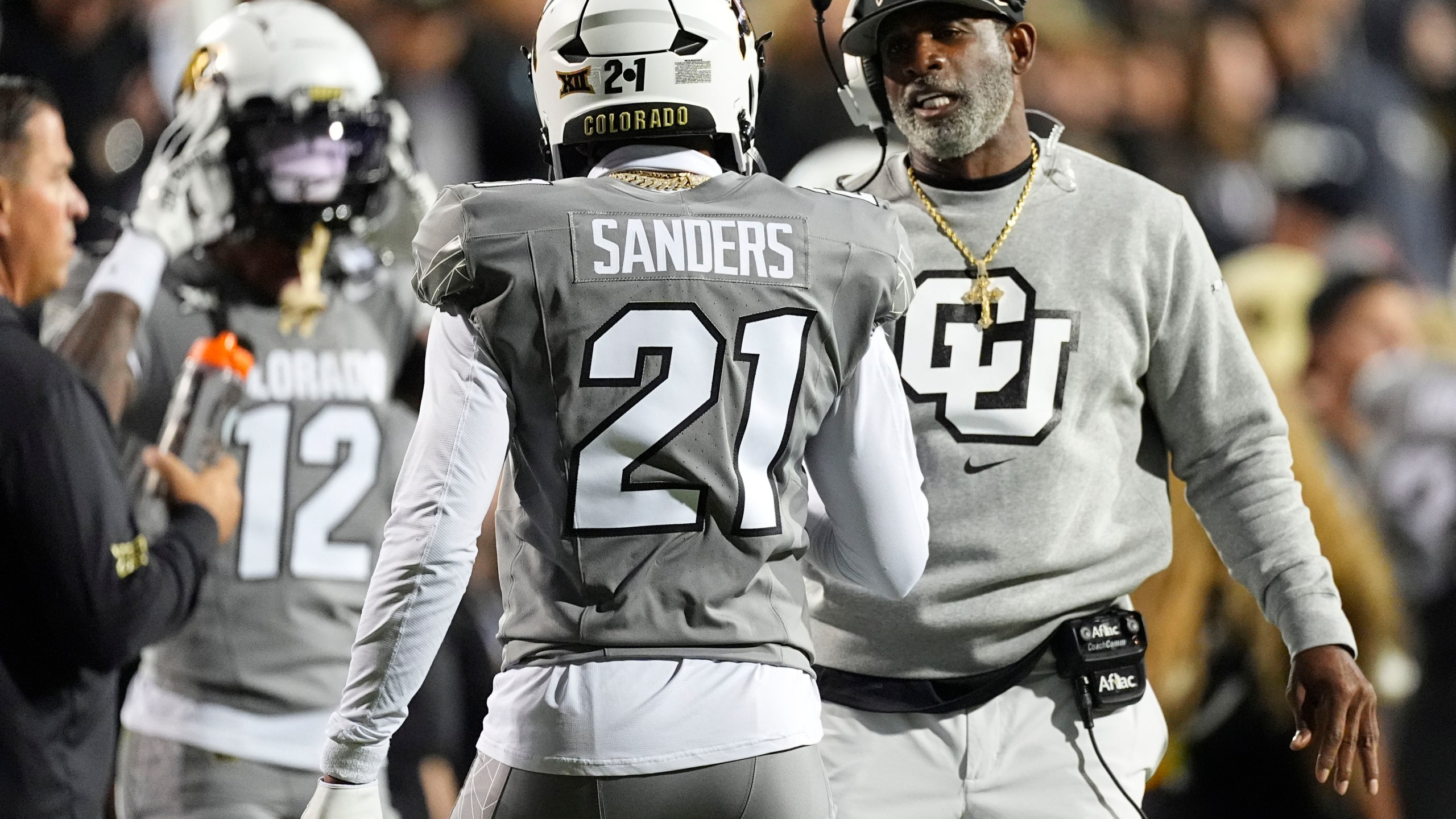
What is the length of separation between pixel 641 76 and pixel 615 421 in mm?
363

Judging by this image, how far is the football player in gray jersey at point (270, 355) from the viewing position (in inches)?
107

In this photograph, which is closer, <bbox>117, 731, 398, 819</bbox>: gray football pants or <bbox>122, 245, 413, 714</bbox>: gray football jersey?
<bbox>117, 731, 398, 819</bbox>: gray football pants

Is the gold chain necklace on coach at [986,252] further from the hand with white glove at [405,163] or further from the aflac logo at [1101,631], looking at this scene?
the hand with white glove at [405,163]

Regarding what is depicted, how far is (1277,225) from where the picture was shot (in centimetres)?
410

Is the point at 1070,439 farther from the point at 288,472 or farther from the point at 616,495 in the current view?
the point at 288,472

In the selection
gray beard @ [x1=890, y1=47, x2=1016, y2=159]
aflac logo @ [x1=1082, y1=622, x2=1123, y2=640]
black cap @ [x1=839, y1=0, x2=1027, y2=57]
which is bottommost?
aflac logo @ [x1=1082, y1=622, x2=1123, y2=640]

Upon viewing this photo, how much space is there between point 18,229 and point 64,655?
0.68 meters

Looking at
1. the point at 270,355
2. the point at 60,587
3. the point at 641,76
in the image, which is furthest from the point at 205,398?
the point at 641,76

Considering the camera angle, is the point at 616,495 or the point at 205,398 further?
the point at 205,398

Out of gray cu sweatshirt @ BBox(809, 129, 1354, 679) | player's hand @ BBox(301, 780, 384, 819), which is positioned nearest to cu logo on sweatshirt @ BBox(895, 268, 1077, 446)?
gray cu sweatshirt @ BBox(809, 129, 1354, 679)

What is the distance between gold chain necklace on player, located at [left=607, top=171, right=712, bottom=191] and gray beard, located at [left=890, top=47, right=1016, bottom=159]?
642 millimetres

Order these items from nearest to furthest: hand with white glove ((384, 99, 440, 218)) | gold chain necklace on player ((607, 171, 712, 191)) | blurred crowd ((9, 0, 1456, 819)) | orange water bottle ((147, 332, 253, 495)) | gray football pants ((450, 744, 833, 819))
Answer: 1. gray football pants ((450, 744, 833, 819))
2. gold chain necklace on player ((607, 171, 712, 191))
3. orange water bottle ((147, 332, 253, 495))
4. hand with white glove ((384, 99, 440, 218))
5. blurred crowd ((9, 0, 1456, 819))

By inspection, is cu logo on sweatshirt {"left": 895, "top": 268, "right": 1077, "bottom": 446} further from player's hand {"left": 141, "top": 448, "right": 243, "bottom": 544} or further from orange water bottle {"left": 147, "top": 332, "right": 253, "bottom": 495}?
orange water bottle {"left": 147, "top": 332, "right": 253, "bottom": 495}

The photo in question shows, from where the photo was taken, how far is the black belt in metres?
1.91
